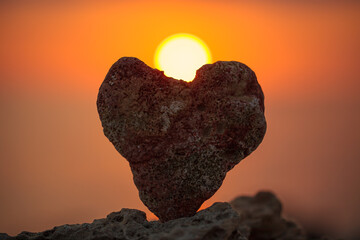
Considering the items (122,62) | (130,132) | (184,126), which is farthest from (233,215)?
Result: (122,62)

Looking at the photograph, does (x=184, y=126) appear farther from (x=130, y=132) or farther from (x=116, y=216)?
(x=116, y=216)

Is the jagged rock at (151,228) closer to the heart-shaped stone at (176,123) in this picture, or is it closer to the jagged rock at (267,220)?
the heart-shaped stone at (176,123)

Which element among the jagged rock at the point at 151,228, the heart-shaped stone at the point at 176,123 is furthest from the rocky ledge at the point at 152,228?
the heart-shaped stone at the point at 176,123

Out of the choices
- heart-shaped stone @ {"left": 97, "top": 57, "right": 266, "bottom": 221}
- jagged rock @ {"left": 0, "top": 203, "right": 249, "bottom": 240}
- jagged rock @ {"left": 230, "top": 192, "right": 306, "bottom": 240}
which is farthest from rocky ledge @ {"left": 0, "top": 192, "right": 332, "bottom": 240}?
jagged rock @ {"left": 230, "top": 192, "right": 306, "bottom": 240}

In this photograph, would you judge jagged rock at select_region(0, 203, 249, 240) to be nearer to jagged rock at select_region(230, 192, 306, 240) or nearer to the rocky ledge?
the rocky ledge

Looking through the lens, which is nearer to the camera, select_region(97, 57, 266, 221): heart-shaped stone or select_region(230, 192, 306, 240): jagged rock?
select_region(97, 57, 266, 221): heart-shaped stone

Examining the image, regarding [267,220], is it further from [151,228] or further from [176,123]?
[176,123]

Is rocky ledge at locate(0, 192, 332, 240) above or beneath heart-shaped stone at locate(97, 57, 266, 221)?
beneath
